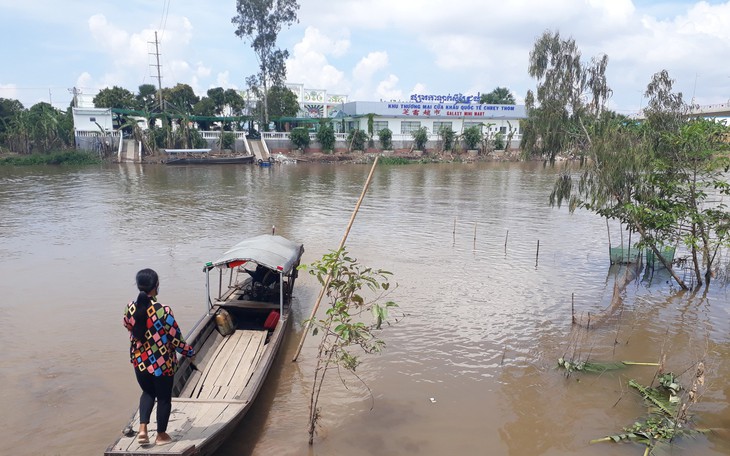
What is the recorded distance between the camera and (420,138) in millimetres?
49844

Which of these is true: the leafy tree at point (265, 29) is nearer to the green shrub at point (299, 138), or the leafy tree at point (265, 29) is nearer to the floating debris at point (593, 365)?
the green shrub at point (299, 138)

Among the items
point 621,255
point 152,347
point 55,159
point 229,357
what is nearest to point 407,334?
point 229,357

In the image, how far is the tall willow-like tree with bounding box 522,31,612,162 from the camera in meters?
10.2

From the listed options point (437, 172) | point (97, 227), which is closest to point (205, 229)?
point (97, 227)

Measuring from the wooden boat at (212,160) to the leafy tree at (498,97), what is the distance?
32.2m

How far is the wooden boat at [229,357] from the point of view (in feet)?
15.3

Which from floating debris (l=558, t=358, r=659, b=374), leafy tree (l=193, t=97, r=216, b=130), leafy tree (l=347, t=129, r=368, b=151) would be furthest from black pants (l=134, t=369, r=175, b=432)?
leafy tree (l=193, t=97, r=216, b=130)

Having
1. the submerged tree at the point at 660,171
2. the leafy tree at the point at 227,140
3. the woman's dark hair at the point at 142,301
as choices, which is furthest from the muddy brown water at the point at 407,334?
the leafy tree at the point at 227,140

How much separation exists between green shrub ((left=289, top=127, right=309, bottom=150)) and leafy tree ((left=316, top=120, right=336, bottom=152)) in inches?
52.1

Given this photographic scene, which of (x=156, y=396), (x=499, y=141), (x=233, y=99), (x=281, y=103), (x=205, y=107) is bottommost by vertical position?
(x=156, y=396)

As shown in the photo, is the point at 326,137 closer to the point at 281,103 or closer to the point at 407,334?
the point at 281,103

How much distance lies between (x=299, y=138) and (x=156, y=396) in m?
43.1

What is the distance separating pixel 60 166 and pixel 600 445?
43.3m

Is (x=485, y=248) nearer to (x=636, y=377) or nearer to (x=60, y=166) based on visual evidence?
(x=636, y=377)
